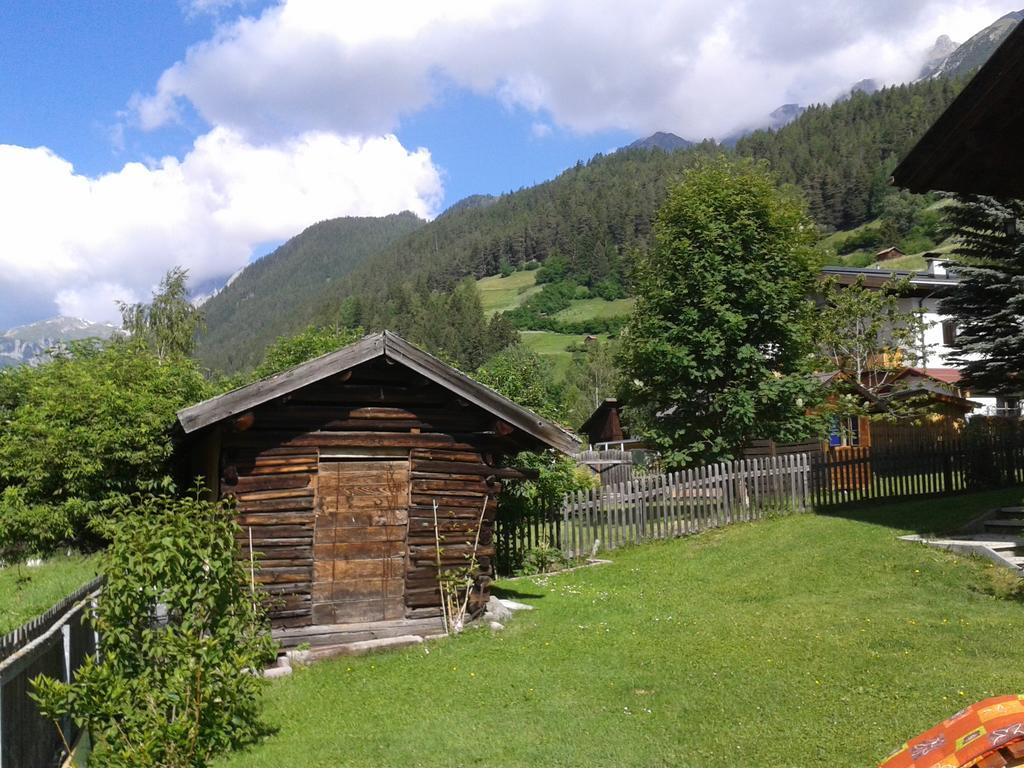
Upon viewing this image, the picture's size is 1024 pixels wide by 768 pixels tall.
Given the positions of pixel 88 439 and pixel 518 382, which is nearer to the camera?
pixel 88 439

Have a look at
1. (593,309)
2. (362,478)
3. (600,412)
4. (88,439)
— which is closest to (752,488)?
(362,478)

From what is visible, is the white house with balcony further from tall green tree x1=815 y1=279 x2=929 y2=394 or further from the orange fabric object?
the orange fabric object

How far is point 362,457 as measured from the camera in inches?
464

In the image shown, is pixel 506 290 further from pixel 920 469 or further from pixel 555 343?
pixel 920 469

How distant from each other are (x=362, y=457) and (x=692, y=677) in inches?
201

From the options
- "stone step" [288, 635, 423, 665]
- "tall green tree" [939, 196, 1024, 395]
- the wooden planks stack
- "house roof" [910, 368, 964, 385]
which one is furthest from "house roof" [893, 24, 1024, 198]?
"house roof" [910, 368, 964, 385]

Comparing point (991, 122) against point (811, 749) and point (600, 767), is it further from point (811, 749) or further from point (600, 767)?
point (600, 767)

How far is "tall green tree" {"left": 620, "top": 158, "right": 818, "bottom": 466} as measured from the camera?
77.2 ft

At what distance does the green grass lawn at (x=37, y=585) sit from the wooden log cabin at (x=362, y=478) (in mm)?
2082

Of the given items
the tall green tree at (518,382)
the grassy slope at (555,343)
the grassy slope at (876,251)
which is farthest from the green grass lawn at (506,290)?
the tall green tree at (518,382)

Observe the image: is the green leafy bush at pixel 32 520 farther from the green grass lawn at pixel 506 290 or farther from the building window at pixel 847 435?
the green grass lawn at pixel 506 290

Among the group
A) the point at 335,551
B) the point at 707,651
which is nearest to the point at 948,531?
the point at 707,651

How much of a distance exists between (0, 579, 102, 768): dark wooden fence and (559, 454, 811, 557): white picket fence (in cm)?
1147

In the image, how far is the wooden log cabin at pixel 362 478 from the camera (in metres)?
11.2
